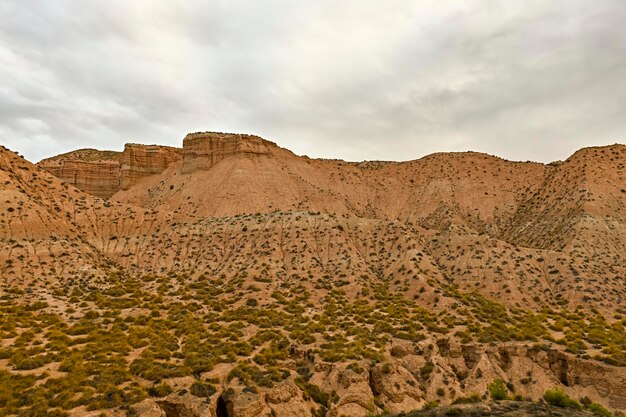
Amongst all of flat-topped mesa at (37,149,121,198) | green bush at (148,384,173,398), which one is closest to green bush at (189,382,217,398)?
green bush at (148,384,173,398)

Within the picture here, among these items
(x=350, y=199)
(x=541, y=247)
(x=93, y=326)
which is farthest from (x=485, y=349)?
(x=350, y=199)

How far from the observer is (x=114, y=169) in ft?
352

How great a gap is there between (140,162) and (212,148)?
20.5m

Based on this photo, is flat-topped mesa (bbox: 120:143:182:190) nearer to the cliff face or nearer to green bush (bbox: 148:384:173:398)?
the cliff face

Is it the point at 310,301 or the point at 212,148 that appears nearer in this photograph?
the point at 310,301

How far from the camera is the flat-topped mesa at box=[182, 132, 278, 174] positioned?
99312 mm

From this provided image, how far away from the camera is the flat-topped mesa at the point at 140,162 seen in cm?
10316

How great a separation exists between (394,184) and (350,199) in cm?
1339

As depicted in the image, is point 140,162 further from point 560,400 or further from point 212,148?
point 560,400

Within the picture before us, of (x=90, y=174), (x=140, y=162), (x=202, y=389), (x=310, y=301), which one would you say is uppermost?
(x=140, y=162)

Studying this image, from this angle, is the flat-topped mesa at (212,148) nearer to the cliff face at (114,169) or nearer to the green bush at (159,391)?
the cliff face at (114,169)

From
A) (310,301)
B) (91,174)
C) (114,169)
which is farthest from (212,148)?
(310,301)

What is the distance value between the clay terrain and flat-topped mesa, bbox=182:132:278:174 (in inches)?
329

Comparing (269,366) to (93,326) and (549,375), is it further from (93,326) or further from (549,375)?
(549,375)
